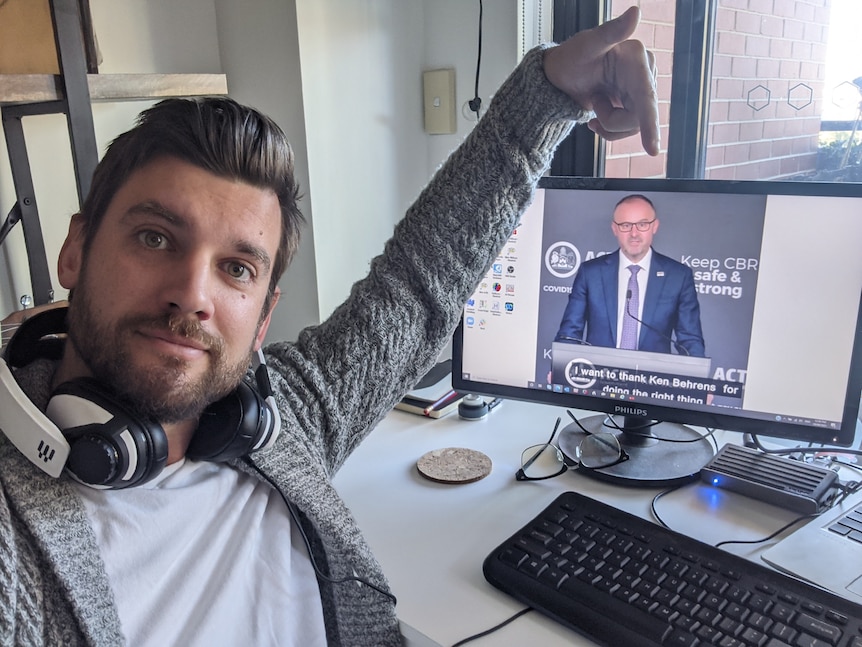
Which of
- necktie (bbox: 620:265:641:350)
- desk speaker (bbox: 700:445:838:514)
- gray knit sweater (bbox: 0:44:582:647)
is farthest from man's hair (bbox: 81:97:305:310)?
desk speaker (bbox: 700:445:838:514)

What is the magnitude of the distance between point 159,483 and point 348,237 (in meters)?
1.15

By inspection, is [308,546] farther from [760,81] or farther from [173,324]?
[760,81]

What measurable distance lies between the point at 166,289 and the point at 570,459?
671 mm

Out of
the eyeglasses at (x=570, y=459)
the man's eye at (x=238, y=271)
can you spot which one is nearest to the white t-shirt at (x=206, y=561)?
the man's eye at (x=238, y=271)

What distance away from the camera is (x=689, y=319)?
106cm

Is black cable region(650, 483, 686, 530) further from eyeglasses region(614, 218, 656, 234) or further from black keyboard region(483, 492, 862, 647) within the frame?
eyeglasses region(614, 218, 656, 234)

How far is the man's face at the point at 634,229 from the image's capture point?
106 centimetres

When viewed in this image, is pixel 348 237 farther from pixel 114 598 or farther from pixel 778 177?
pixel 114 598

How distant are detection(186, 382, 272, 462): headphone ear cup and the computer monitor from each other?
1.46ft

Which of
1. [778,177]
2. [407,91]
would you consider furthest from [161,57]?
[778,177]

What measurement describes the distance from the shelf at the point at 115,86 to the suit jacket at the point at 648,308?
1.04 meters

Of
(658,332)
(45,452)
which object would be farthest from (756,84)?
(45,452)

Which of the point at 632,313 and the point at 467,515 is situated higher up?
the point at 632,313

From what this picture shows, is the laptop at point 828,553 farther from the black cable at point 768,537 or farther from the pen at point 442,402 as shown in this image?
the pen at point 442,402
